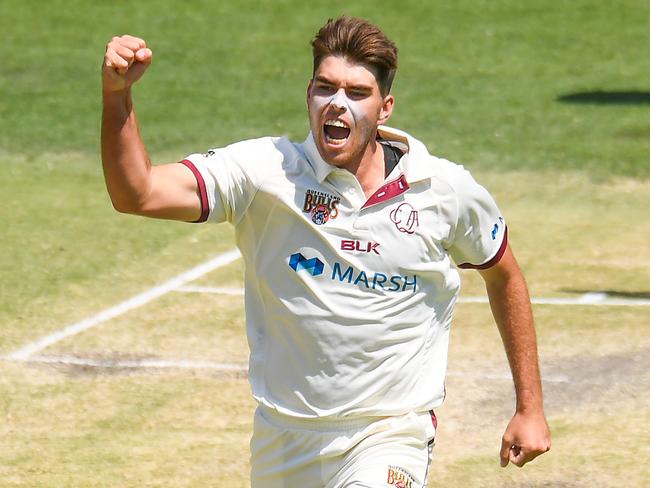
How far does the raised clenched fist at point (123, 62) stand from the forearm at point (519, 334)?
1.98m

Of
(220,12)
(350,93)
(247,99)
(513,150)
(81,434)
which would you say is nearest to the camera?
(350,93)

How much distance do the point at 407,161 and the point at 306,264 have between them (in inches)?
24.0

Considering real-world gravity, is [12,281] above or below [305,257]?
below

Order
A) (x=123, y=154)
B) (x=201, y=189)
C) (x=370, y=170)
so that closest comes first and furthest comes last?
(x=123, y=154), (x=201, y=189), (x=370, y=170)

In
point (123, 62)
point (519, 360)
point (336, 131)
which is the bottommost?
point (519, 360)

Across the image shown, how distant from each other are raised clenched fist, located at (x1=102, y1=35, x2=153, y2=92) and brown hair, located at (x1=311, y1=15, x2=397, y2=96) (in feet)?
3.32

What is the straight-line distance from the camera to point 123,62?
4.91m

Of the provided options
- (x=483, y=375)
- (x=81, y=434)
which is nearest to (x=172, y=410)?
(x=81, y=434)

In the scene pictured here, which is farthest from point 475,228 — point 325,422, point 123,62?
point 123,62

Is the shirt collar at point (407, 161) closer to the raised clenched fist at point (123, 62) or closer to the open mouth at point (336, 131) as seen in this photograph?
the open mouth at point (336, 131)

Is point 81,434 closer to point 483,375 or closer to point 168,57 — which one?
point 483,375

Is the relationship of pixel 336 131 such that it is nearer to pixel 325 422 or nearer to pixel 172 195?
pixel 172 195

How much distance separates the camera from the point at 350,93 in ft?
19.1

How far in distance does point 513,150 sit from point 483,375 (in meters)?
7.21
